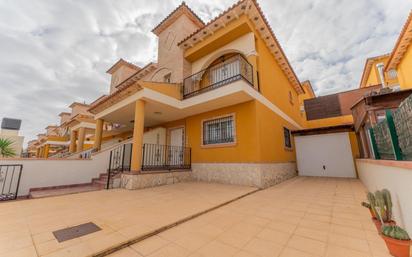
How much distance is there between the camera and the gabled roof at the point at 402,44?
24.6 feet

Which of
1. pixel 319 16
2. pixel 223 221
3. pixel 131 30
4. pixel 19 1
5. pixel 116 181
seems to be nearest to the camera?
pixel 223 221

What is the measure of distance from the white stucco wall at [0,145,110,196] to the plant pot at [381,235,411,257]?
1037 centimetres

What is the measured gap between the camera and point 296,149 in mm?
11367

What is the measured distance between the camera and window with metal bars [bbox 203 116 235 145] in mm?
8047

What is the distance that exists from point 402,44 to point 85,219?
15.5 metres

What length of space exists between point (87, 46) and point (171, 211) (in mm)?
10583

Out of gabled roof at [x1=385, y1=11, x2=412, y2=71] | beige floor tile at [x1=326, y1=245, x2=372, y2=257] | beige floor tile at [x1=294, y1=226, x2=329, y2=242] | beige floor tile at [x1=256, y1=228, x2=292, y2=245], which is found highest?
gabled roof at [x1=385, y1=11, x2=412, y2=71]

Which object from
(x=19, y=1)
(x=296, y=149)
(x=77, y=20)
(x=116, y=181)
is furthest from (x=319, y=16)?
(x=116, y=181)

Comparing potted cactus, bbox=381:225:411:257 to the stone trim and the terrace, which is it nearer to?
the terrace

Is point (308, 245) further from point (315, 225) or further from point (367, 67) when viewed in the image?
point (367, 67)

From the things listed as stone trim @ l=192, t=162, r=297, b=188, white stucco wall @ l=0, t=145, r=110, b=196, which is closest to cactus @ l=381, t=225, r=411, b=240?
stone trim @ l=192, t=162, r=297, b=188

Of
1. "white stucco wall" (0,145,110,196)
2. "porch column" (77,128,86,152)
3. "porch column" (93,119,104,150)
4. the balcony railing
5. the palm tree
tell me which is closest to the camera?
"white stucco wall" (0,145,110,196)

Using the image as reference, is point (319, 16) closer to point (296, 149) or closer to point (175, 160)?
point (296, 149)

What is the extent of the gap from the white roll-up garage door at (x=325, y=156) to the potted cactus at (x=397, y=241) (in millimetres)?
10002
